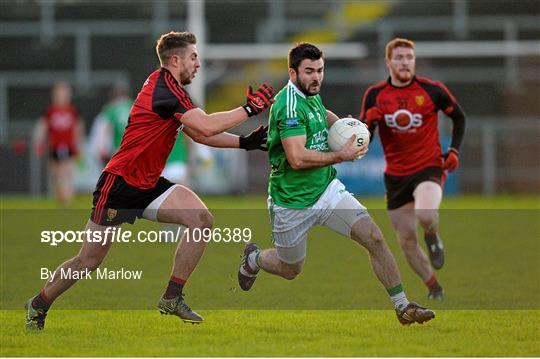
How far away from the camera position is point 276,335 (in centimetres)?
791

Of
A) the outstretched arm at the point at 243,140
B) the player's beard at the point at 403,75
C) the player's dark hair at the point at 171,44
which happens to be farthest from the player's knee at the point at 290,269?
the player's beard at the point at 403,75

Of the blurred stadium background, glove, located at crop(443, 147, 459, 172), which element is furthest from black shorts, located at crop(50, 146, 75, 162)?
glove, located at crop(443, 147, 459, 172)

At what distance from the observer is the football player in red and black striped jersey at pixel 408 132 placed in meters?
10.1

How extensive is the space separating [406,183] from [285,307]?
5.47ft

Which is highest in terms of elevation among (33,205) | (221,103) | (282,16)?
(282,16)

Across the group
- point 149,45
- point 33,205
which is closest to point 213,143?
point 33,205

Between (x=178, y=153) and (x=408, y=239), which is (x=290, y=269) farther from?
(x=178, y=153)

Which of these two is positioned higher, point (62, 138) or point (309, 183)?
point (309, 183)

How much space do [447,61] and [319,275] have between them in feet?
61.9

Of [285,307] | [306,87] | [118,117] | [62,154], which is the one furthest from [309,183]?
[62,154]

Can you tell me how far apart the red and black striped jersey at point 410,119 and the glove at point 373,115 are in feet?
0.12

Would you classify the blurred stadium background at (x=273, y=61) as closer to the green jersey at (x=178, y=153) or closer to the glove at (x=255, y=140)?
the green jersey at (x=178, y=153)

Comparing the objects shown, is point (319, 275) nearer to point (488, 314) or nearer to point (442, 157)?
point (442, 157)

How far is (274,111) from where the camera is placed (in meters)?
8.17
